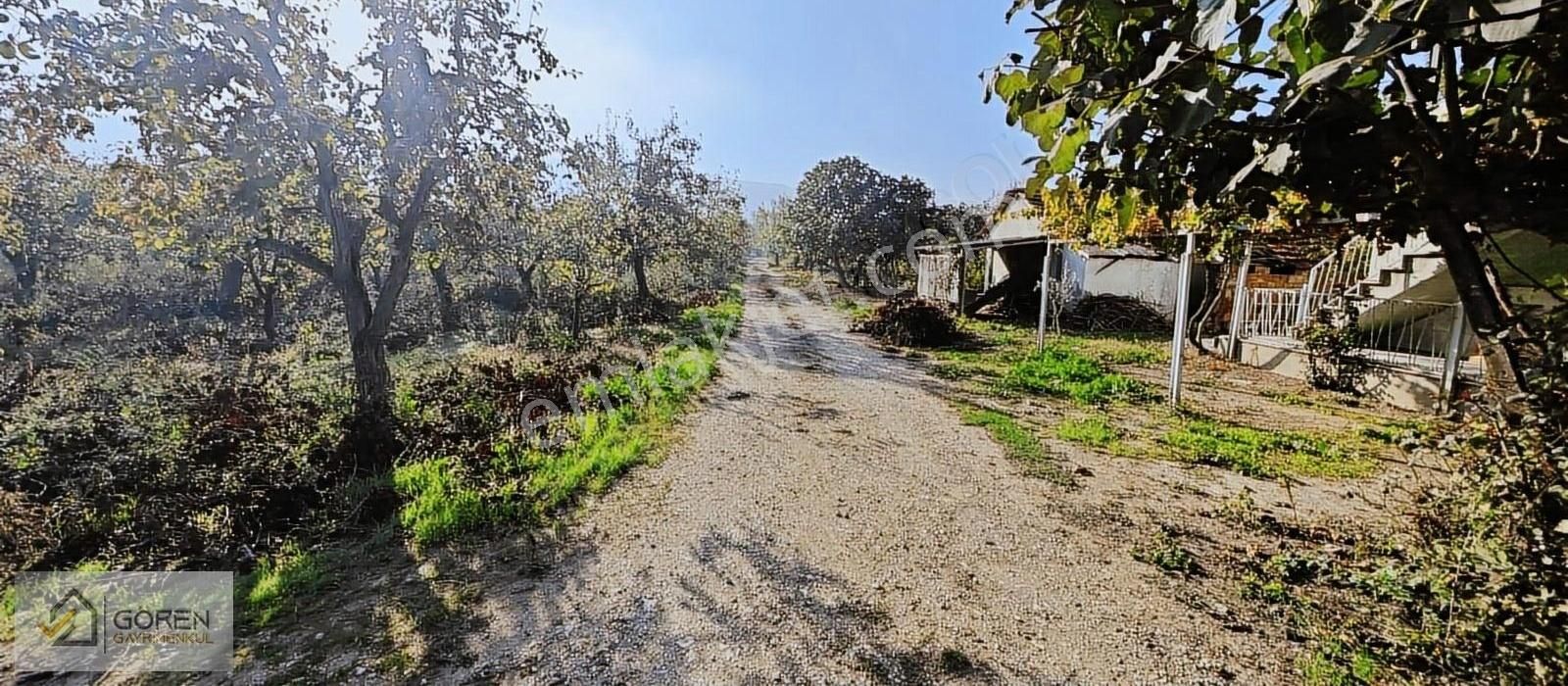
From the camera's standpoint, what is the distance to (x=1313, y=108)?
50.6 inches

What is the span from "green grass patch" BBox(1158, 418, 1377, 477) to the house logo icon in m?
6.94

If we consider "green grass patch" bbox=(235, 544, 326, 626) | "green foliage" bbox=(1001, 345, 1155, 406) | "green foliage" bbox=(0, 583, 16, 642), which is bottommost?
"green foliage" bbox=(0, 583, 16, 642)

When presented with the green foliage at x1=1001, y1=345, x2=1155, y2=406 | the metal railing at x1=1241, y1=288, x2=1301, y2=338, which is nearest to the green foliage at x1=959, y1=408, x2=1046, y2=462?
the green foliage at x1=1001, y1=345, x2=1155, y2=406

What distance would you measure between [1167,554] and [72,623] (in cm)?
549

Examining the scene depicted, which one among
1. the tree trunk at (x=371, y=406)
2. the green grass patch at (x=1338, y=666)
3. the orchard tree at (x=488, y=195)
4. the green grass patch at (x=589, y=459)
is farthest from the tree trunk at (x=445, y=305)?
the green grass patch at (x=1338, y=666)

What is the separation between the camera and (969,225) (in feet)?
84.0

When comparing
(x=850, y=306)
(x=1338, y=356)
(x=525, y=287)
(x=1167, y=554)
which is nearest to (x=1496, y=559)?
(x=1167, y=554)

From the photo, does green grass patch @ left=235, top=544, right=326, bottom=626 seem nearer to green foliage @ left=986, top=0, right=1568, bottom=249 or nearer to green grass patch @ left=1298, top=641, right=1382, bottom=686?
green foliage @ left=986, top=0, right=1568, bottom=249

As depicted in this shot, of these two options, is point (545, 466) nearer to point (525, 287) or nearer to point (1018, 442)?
point (1018, 442)

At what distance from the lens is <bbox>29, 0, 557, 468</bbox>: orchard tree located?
4227 mm

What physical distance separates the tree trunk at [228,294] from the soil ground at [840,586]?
15.8m

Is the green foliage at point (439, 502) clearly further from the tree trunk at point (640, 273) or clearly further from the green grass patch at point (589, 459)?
the tree trunk at point (640, 273)

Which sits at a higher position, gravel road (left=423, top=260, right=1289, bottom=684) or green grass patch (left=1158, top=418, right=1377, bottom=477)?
green grass patch (left=1158, top=418, right=1377, bottom=477)

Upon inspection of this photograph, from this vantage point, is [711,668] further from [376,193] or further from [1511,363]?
[376,193]
